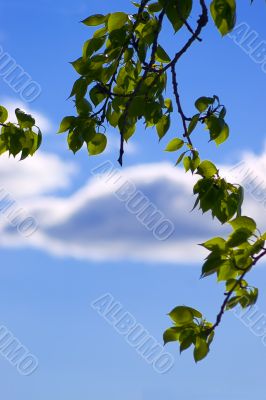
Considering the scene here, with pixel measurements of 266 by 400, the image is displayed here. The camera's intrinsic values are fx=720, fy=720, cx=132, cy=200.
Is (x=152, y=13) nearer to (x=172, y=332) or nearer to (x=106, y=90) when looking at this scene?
(x=106, y=90)

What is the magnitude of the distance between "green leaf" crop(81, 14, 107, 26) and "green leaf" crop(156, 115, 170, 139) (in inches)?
22.3

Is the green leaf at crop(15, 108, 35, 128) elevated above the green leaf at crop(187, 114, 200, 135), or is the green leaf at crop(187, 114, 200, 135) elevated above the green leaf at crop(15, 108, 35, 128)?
the green leaf at crop(187, 114, 200, 135)

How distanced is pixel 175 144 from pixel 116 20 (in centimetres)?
67

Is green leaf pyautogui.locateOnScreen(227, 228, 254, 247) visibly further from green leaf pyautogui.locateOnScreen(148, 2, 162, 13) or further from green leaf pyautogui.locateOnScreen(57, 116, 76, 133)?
green leaf pyautogui.locateOnScreen(148, 2, 162, 13)

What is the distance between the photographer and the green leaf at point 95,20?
3.32 metres

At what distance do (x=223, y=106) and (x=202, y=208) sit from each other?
53 cm

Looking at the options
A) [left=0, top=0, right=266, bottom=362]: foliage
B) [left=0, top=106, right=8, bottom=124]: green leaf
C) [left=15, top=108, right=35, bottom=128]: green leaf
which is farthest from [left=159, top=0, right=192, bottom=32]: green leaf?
[left=0, top=106, right=8, bottom=124]: green leaf

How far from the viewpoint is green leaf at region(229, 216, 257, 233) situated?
271cm

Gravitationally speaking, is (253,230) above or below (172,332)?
above

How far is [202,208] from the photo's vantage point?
3207 millimetres

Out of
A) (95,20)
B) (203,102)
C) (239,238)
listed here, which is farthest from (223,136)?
(239,238)

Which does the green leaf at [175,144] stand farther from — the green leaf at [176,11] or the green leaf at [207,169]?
the green leaf at [176,11]

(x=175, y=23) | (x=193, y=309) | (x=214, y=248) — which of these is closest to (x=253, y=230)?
(x=214, y=248)

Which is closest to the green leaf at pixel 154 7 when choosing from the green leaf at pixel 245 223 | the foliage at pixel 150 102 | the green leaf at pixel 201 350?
the foliage at pixel 150 102
